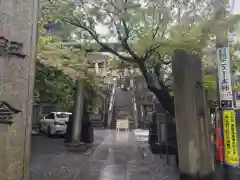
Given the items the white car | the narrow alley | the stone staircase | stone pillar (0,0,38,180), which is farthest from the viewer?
the stone staircase

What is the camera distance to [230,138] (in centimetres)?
496

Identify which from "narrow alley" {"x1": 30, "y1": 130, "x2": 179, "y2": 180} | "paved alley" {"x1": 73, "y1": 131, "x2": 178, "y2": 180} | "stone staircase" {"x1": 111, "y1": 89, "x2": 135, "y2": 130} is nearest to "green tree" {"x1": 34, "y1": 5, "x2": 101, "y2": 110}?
"narrow alley" {"x1": 30, "y1": 130, "x2": 179, "y2": 180}

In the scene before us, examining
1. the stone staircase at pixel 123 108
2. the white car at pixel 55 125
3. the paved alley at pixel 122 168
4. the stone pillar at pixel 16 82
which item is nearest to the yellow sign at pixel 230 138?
the paved alley at pixel 122 168

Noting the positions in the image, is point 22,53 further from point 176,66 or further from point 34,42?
point 176,66

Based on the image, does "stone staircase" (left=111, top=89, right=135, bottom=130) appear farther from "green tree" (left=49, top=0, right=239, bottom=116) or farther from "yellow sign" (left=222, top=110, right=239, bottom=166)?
"yellow sign" (left=222, top=110, right=239, bottom=166)

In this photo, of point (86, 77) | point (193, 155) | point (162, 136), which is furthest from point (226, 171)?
point (86, 77)

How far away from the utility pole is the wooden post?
60.3 inches

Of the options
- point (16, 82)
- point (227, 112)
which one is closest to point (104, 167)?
point (227, 112)

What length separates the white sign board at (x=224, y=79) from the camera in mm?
4795

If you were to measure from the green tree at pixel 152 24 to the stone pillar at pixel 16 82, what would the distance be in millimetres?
3514

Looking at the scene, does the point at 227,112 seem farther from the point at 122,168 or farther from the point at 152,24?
the point at 122,168

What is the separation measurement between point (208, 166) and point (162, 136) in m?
4.18

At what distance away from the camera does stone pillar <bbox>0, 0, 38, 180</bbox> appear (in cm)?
385

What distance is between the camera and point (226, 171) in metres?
4.85
